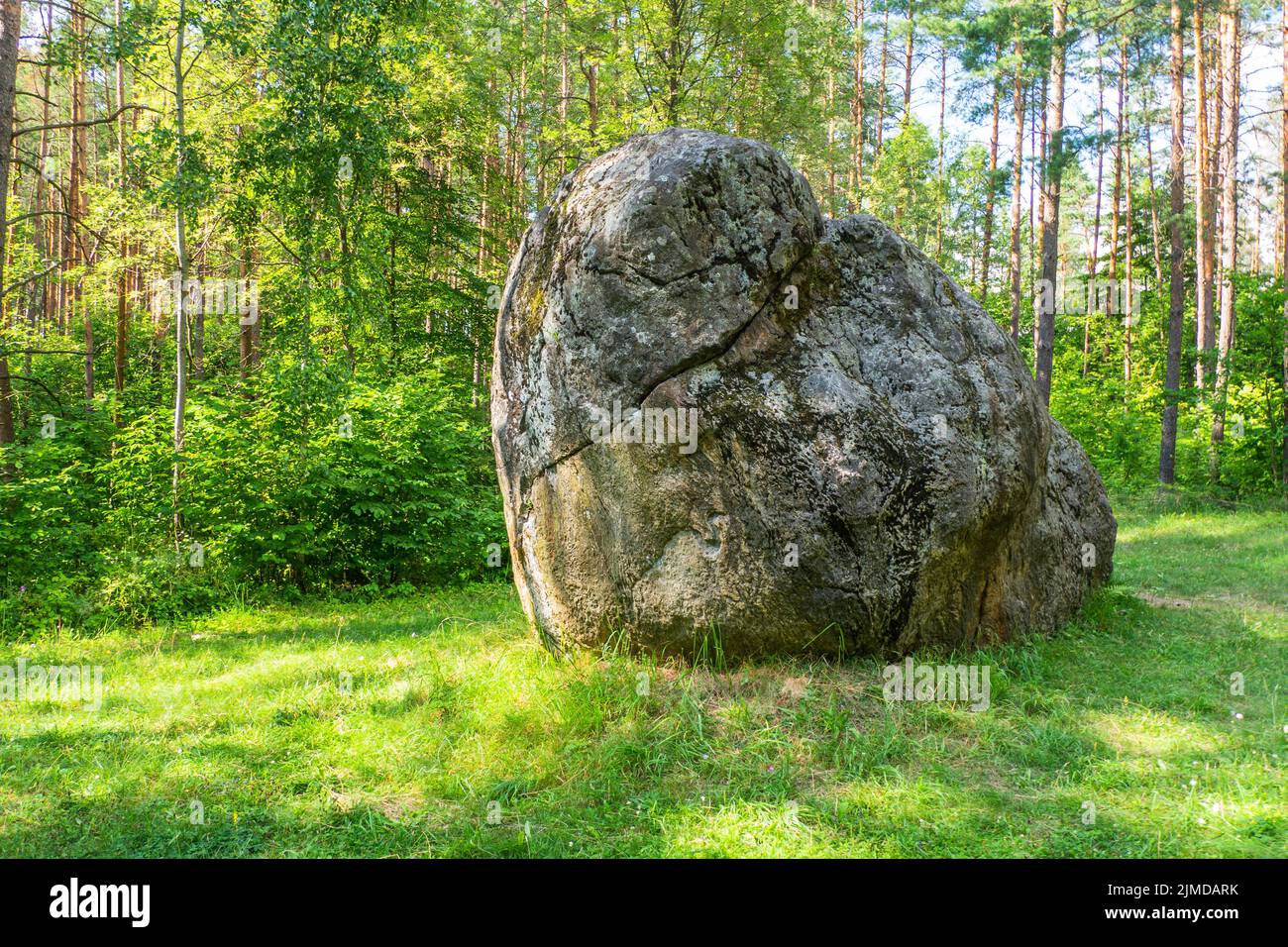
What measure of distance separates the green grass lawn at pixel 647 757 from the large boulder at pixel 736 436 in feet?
1.57

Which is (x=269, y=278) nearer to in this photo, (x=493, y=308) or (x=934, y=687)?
(x=493, y=308)

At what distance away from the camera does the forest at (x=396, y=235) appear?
9.88 meters

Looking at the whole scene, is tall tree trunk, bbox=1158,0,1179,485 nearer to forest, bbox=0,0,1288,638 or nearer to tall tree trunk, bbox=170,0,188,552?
forest, bbox=0,0,1288,638

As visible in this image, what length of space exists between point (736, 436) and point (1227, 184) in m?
27.9

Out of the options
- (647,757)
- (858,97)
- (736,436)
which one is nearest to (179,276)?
(736,436)

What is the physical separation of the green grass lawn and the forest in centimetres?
322

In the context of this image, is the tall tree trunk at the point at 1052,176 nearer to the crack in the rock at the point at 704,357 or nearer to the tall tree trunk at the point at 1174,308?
the tall tree trunk at the point at 1174,308

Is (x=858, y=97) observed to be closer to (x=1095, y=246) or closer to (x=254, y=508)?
(x=1095, y=246)

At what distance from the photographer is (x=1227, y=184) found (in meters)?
25.4

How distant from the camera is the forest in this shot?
389 inches
